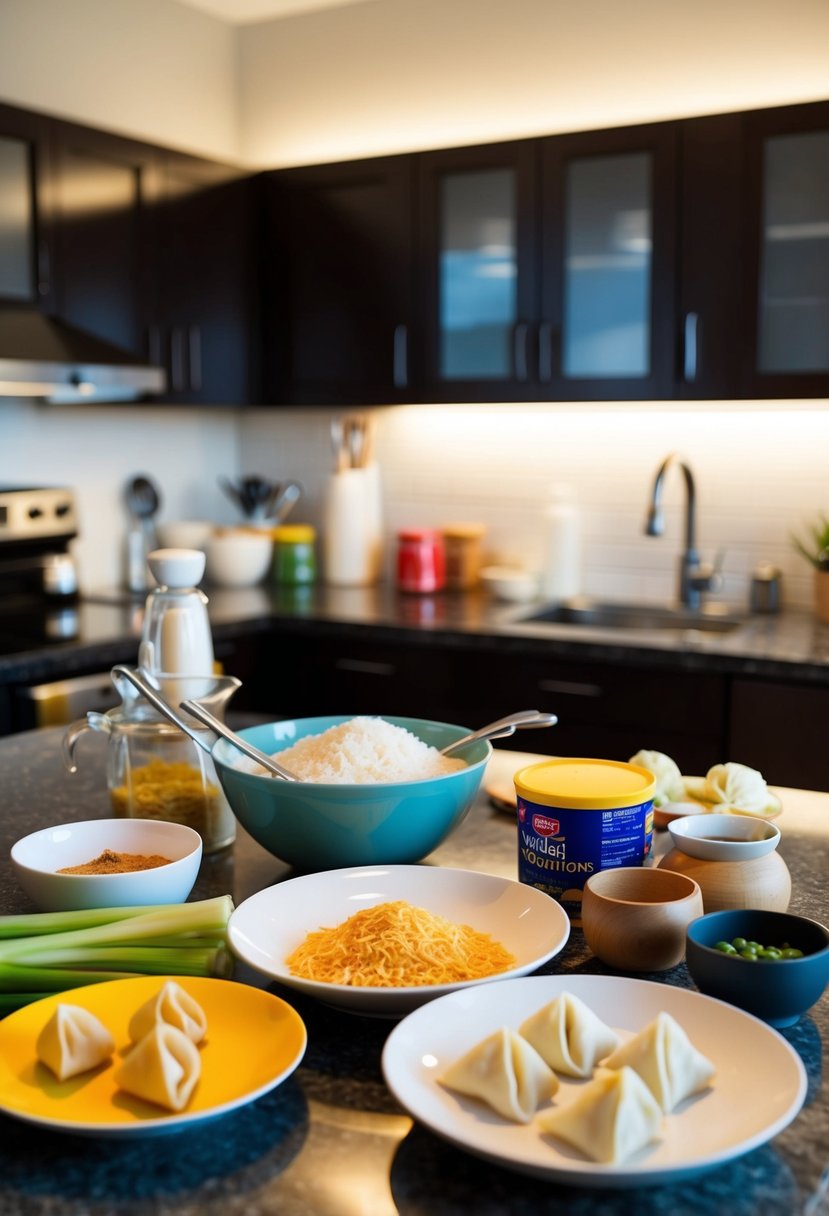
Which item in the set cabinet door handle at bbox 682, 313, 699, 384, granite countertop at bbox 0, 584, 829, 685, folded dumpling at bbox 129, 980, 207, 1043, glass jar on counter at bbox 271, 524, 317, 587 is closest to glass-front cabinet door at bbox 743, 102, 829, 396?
cabinet door handle at bbox 682, 313, 699, 384

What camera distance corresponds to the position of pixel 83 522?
155 inches

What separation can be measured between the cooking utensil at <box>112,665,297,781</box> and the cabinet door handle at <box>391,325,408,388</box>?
8.06 feet

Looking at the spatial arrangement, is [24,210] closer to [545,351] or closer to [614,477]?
[545,351]

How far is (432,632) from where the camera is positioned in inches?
130

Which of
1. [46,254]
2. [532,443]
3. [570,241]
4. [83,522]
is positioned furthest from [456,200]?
[83,522]

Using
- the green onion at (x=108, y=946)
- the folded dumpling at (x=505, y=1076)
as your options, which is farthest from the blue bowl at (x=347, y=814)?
the folded dumpling at (x=505, y=1076)

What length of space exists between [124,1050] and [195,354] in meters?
3.13

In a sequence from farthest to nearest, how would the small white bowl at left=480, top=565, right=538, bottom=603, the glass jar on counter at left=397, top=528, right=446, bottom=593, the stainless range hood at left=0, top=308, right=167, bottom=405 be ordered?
the glass jar on counter at left=397, top=528, right=446, bottom=593, the small white bowl at left=480, top=565, right=538, bottom=603, the stainless range hood at left=0, top=308, right=167, bottom=405

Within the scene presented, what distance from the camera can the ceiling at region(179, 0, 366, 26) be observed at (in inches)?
160

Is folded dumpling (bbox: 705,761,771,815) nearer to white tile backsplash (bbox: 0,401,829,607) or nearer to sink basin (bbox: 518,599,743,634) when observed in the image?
sink basin (bbox: 518,599,743,634)

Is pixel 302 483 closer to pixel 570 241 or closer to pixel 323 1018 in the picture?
pixel 570 241

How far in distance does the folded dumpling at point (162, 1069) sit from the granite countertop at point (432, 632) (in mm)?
2057

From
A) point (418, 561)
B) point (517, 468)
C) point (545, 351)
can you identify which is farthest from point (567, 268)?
point (418, 561)

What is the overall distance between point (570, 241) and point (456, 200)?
406 mm
